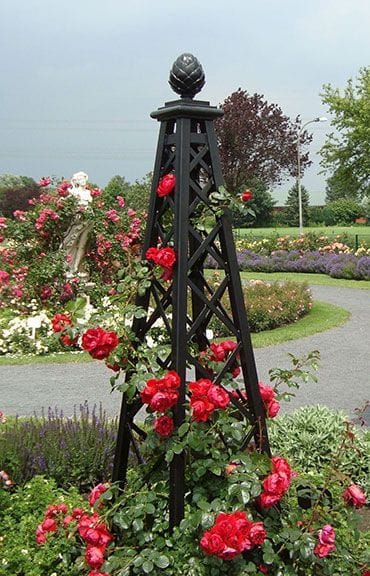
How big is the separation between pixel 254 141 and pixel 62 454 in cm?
4773

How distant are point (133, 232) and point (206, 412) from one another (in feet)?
36.3

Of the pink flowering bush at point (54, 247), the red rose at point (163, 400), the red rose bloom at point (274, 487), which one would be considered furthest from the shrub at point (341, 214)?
the red rose at point (163, 400)

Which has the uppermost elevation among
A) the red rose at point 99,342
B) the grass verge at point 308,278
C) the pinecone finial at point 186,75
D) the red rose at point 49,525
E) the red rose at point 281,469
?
the pinecone finial at point 186,75

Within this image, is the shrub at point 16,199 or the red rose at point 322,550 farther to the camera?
the shrub at point 16,199

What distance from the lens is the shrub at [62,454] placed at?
486cm

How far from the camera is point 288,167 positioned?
53562 mm

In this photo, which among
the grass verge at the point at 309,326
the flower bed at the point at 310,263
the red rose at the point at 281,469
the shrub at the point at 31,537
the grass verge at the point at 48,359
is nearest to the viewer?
the red rose at the point at 281,469

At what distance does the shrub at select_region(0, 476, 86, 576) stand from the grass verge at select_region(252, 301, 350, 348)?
7.50 m

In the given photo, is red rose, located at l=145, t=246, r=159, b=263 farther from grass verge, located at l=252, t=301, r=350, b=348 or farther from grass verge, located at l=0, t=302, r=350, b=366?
grass verge, located at l=252, t=301, r=350, b=348

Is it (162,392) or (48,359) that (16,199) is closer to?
(48,359)

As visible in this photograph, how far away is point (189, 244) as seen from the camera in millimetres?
3211

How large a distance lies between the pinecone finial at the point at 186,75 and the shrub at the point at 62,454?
2810 mm

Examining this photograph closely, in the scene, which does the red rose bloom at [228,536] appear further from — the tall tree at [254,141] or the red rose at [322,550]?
the tall tree at [254,141]

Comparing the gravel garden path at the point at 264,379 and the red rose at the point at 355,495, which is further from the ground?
the red rose at the point at 355,495
